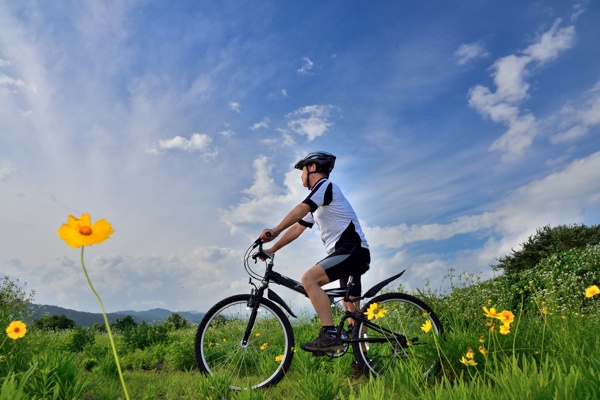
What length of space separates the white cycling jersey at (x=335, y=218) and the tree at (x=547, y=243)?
17099 millimetres

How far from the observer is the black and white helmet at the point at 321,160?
5840 millimetres

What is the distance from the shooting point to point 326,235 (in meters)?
5.73

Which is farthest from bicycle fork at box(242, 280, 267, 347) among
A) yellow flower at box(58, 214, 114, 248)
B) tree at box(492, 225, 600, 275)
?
tree at box(492, 225, 600, 275)

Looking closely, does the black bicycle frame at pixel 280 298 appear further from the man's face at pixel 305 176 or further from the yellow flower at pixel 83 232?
the yellow flower at pixel 83 232

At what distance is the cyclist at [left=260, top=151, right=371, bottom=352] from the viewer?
211 inches

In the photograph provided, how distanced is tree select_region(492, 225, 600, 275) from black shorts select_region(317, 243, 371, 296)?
55.8 feet

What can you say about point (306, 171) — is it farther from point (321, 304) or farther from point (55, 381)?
point (55, 381)

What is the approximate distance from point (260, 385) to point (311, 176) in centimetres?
251

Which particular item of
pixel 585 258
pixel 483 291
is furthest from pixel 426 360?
pixel 585 258

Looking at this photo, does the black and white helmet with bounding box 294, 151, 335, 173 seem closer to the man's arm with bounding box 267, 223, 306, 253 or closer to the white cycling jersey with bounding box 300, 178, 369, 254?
the white cycling jersey with bounding box 300, 178, 369, 254

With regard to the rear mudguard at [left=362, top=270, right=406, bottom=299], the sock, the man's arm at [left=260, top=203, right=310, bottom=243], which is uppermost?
the man's arm at [left=260, top=203, right=310, bottom=243]

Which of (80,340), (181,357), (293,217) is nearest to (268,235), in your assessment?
(293,217)

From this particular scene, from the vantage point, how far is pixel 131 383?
5.79 metres

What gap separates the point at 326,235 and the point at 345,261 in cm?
42
